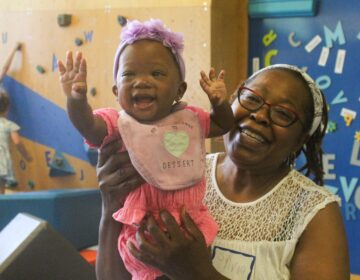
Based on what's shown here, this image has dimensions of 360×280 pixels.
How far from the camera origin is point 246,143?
1.53 m

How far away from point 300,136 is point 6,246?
1.24m

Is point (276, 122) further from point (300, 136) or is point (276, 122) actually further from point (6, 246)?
point (6, 246)

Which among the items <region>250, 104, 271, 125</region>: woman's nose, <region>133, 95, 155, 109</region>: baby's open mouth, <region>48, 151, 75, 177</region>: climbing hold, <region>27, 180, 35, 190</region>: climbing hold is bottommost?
<region>27, 180, 35, 190</region>: climbing hold

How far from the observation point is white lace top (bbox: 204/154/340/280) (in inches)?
57.8

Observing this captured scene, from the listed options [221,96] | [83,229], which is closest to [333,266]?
[221,96]

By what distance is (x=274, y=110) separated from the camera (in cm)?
155

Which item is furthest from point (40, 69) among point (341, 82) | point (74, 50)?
point (341, 82)

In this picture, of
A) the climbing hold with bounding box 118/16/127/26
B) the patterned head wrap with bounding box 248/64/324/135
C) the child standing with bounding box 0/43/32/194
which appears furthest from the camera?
the child standing with bounding box 0/43/32/194

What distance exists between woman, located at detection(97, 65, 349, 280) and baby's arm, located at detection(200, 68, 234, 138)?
0.11m

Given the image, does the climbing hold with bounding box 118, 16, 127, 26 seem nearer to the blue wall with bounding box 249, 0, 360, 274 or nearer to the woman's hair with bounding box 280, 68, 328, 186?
the blue wall with bounding box 249, 0, 360, 274

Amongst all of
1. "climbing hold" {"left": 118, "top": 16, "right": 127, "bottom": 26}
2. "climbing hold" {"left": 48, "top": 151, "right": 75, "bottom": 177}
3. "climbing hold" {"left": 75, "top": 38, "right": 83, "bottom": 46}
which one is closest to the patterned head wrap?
"climbing hold" {"left": 118, "top": 16, "right": 127, "bottom": 26}

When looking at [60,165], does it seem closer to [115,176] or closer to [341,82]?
[341,82]

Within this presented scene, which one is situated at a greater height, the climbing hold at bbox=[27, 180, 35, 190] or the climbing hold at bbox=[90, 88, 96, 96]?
the climbing hold at bbox=[90, 88, 96, 96]

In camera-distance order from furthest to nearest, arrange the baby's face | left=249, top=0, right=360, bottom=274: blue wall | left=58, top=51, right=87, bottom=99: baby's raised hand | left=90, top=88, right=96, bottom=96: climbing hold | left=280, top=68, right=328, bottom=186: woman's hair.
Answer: left=90, top=88, right=96, bottom=96: climbing hold
left=249, top=0, right=360, bottom=274: blue wall
left=280, top=68, right=328, bottom=186: woman's hair
the baby's face
left=58, top=51, right=87, bottom=99: baby's raised hand
